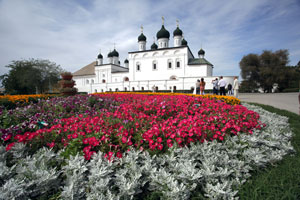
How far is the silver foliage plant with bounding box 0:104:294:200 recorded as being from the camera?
1514mm

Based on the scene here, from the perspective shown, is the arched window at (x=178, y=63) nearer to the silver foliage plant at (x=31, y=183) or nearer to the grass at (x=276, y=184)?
the grass at (x=276, y=184)

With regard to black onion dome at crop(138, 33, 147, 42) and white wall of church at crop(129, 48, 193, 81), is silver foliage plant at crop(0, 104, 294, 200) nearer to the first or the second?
white wall of church at crop(129, 48, 193, 81)

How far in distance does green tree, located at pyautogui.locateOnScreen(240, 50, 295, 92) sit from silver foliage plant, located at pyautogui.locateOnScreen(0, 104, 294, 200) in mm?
36548

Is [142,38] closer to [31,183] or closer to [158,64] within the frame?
[158,64]

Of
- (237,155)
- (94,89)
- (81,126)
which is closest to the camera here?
(237,155)

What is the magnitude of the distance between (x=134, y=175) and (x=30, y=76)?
35.5 meters

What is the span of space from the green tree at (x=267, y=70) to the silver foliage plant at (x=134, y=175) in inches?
1439

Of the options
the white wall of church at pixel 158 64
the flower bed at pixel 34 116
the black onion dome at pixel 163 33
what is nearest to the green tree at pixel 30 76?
the white wall of church at pixel 158 64

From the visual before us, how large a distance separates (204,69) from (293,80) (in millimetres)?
18780

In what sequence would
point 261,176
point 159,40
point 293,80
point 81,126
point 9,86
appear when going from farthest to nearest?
point 159,40, point 293,80, point 9,86, point 81,126, point 261,176

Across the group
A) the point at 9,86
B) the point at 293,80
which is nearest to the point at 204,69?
the point at 293,80

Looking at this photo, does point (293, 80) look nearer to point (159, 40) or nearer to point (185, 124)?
point (159, 40)

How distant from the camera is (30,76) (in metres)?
28.6

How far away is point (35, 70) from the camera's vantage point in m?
29.5
